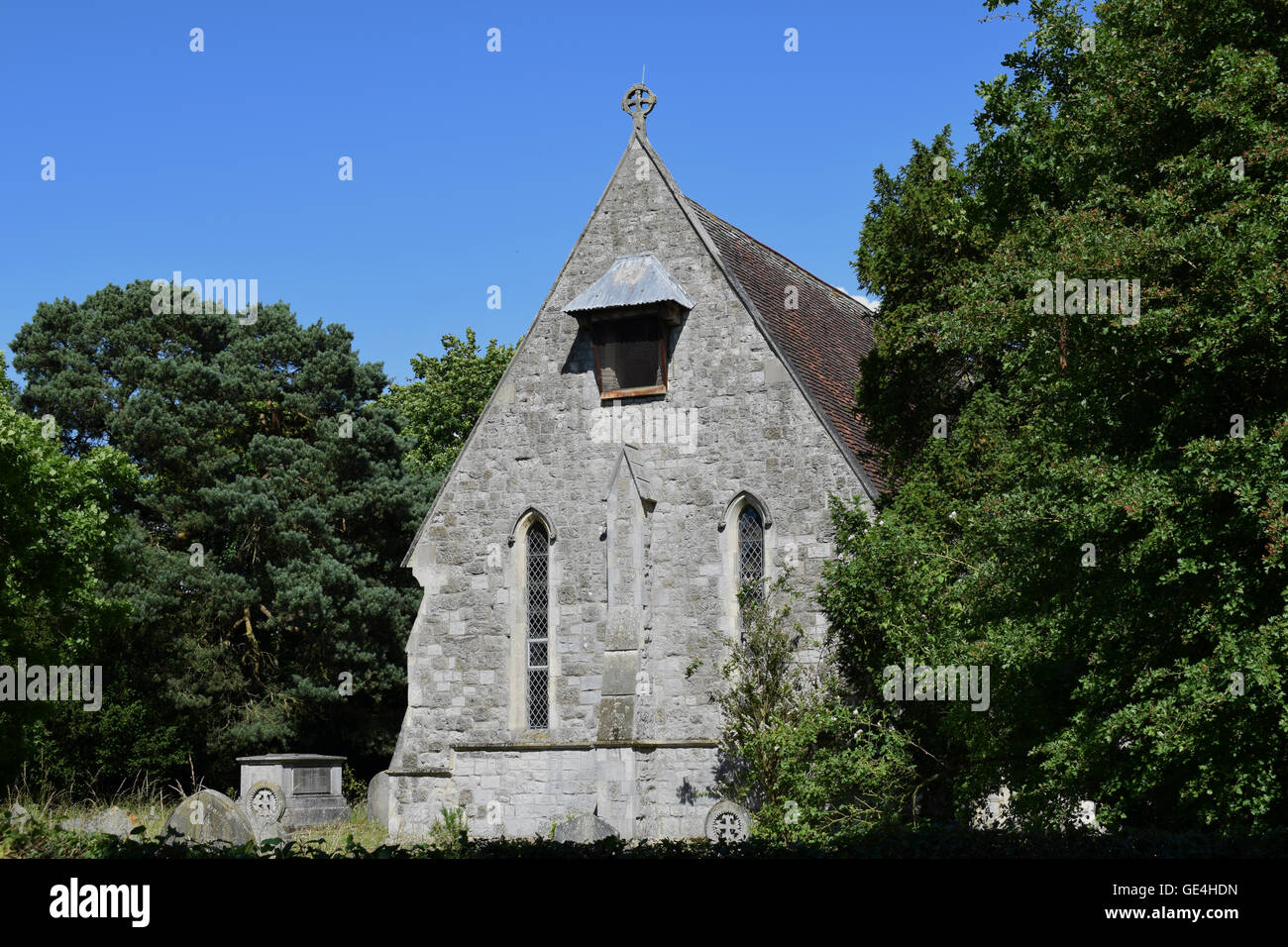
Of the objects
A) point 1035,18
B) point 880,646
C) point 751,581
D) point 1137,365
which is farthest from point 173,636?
point 1137,365

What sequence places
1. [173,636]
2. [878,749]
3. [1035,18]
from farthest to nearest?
1. [173,636]
2. [878,749]
3. [1035,18]

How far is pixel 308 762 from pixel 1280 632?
19.6m

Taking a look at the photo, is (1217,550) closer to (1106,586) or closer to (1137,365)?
(1106,586)

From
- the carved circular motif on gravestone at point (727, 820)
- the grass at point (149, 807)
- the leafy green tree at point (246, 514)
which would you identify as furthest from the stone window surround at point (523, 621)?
the leafy green tree at point (246, 514)

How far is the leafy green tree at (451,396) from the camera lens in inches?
1864

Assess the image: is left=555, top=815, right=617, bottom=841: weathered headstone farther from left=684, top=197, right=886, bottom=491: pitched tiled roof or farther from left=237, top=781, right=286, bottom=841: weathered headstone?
left=237, top=781, right=286, bottom=841: weathered headstone

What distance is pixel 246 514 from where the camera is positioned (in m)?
35.2

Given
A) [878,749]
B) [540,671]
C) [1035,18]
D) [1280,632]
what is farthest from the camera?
[540,671]

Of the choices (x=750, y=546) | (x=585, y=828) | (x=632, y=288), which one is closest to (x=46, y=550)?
(x=632, y=288)

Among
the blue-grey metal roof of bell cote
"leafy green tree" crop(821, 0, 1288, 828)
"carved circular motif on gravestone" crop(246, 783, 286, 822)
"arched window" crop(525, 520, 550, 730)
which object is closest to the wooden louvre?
the blue-grey metal roof of bell cote

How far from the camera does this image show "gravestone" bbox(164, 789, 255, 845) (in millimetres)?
18719

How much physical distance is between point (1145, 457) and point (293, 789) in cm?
1830
